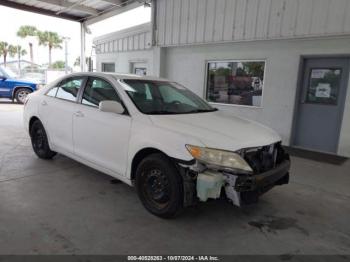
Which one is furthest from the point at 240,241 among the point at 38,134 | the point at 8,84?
the point at 8,84

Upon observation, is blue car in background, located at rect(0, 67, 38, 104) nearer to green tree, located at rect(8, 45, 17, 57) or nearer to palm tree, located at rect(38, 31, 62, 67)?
palm tree, located at rect(38, 31, 62, 67)

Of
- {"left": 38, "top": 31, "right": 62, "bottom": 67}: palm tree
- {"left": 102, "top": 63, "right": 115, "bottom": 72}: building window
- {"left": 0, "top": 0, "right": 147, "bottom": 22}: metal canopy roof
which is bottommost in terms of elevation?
{"left": 102, "top": 63, "right": 115, "bottom": 72}: building window

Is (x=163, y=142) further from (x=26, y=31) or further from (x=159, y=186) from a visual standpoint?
(x=26, y=31)

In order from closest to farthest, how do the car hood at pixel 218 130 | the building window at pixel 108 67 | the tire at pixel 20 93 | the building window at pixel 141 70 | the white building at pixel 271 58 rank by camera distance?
the car hood at pixel 218 130, the white building at pixel 271 58, the building window at pixel 141 70, the building window at pixel 108 67, the tire at pixel 20 93

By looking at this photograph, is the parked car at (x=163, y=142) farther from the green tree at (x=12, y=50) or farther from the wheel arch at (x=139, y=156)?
the green tree at (x=12, y=50)

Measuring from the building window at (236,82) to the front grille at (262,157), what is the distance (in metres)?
4.32

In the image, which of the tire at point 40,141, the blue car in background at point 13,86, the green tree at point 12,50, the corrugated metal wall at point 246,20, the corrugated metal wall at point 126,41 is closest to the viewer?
the tire at point 40,141

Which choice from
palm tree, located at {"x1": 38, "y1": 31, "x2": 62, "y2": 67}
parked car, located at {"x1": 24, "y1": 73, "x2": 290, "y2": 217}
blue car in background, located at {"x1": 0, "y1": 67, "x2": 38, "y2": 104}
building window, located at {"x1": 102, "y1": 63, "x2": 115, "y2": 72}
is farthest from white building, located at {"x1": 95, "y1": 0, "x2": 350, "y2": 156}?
palm tree, located at {"x1": 38, "y1": 31, "x2": 62, "y2": 67}

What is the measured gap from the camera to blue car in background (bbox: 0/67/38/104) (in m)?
12.7

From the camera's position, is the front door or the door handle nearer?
the door handle

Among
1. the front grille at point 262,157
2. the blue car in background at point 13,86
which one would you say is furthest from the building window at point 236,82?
the blue car in background at point 13,86

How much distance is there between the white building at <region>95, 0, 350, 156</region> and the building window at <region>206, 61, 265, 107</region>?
0.03 metres

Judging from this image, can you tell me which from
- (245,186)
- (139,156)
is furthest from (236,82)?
(245,186)

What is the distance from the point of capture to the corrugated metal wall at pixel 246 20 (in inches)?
233
